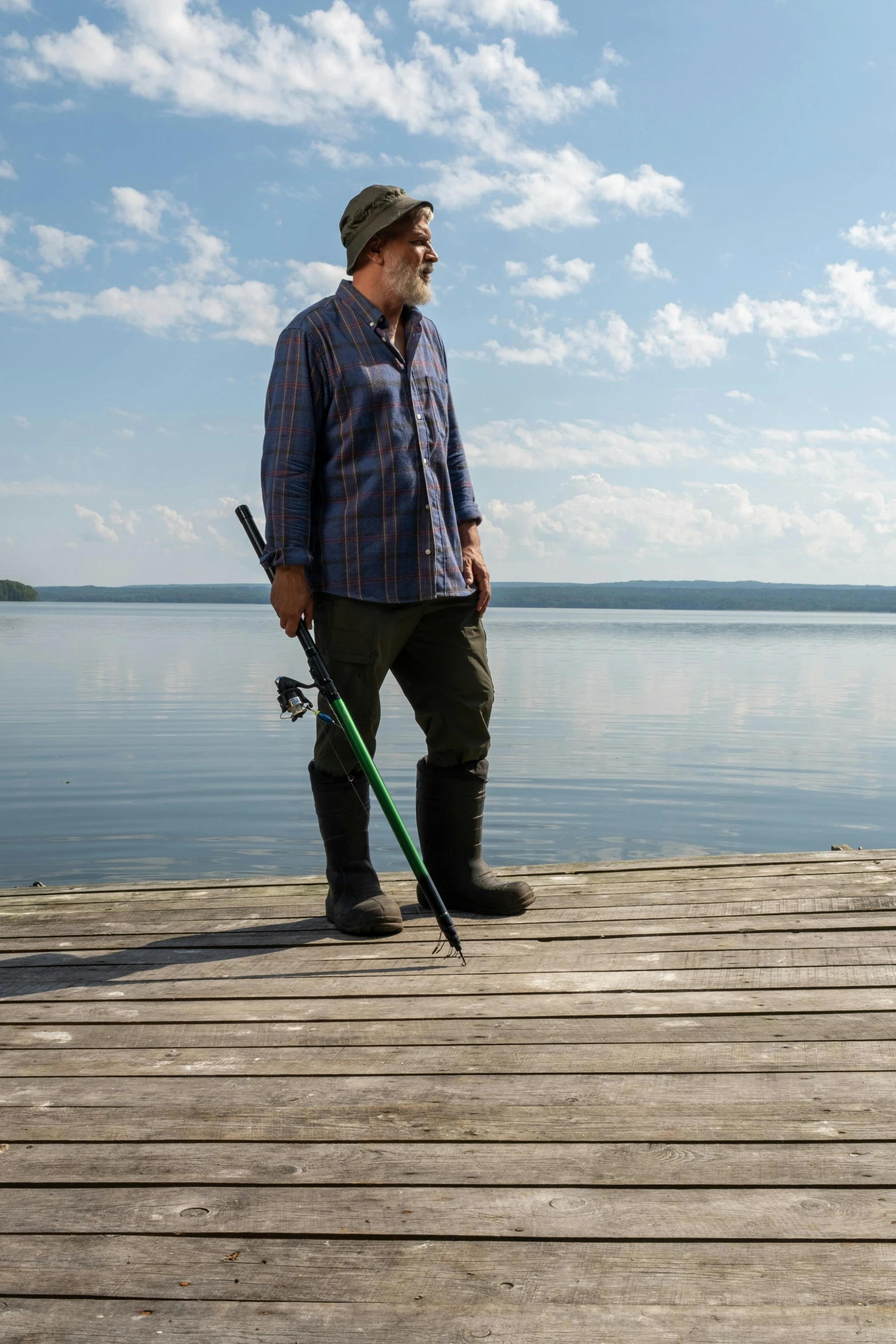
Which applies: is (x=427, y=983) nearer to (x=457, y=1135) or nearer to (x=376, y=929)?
(x=376, y=929)

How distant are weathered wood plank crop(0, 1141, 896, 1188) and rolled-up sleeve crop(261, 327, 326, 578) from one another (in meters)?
1.95

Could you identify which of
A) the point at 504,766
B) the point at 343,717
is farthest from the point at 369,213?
the point at 504,766

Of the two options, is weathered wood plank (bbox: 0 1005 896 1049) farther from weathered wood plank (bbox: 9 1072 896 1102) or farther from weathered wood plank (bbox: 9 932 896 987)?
weathered wood plank (bbox: 9 932 896 987)

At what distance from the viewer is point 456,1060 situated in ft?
8.27

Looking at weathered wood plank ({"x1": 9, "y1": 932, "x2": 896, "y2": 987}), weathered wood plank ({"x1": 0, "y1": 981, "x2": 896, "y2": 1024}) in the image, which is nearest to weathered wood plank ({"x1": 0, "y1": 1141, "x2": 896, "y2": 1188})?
weathered wood plank ({"x1": 0, "y1": 981, "x2": 896, "y2": 1024})

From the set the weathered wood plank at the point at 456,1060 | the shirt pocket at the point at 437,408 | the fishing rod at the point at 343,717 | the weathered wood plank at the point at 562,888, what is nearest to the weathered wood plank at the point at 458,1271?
the weathered wood plank at the point at 456,1060

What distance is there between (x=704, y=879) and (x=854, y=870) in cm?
54

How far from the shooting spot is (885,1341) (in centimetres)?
150

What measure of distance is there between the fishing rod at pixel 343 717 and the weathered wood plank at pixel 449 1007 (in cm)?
45

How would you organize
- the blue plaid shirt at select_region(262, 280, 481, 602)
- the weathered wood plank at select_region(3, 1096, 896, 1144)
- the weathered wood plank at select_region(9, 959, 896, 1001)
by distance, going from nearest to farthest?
the weathered wood plank at select_region(3, 1096, 896, 1144), the weathered wood plank at select_region(9, 959, 896, 1001), the blue plaid shirt at select_region(262, 280, 481, 602)

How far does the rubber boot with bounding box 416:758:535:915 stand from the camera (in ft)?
12.9

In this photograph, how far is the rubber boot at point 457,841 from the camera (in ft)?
12.9

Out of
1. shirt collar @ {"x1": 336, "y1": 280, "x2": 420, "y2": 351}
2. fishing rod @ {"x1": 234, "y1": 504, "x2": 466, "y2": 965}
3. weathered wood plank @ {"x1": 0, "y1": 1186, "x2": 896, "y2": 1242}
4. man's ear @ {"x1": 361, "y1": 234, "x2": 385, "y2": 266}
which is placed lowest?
weathered wood plank @ {"x1": 0, "y1": 1186, "x2": 896, "y2": 1242}

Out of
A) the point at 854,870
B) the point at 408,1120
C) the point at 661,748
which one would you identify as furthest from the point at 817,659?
the point at 408,1120
